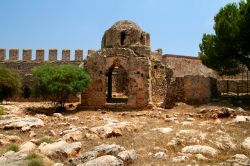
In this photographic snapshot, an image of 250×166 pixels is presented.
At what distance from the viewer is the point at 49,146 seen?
9.48 meters

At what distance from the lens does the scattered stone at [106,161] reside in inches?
301

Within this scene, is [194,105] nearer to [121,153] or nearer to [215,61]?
[215,61]

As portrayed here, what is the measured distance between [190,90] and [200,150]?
12529mm

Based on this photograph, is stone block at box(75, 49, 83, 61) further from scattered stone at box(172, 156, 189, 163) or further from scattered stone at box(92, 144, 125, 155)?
scattered stone at box(172, 156, 189, 163)

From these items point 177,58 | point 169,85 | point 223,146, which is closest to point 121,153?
point 223,146

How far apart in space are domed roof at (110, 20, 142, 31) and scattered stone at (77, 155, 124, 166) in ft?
56.2

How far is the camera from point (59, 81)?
19.2 m

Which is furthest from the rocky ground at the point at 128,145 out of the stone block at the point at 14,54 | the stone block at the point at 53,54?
the stone block at the point at 14,54

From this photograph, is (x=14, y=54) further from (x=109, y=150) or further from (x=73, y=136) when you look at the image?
(x=109, y=150)

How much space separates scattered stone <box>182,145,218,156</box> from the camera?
872 centimetres

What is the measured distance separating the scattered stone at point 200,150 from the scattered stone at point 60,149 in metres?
2.82

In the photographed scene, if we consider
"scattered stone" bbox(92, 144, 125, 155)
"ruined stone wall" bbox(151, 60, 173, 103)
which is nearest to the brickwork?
"ruined stone wall" bbox(151, 60, 173, 103)

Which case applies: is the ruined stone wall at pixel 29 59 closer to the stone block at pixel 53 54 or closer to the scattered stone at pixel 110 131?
the stone block at pixel 53 54

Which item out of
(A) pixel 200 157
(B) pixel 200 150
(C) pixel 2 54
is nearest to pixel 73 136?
(B) pixel 200 150
